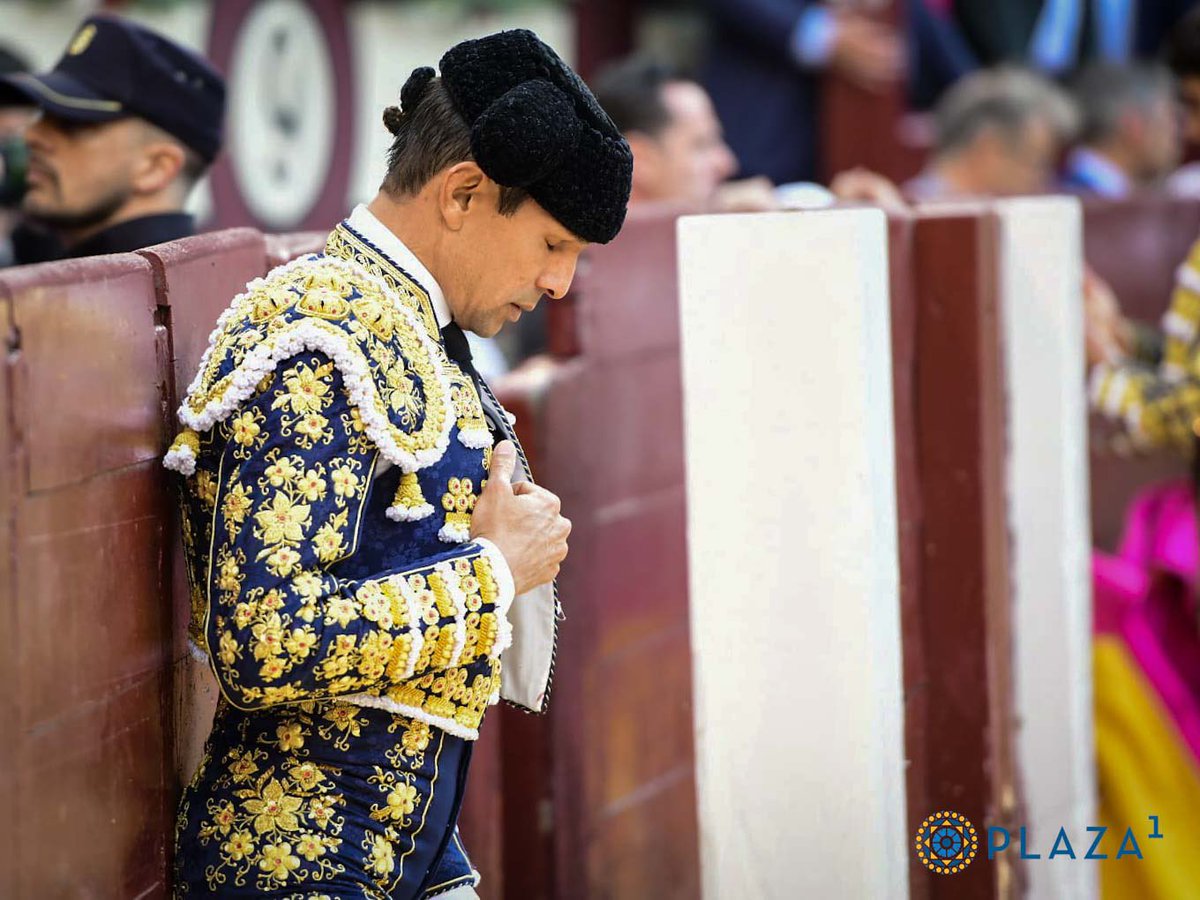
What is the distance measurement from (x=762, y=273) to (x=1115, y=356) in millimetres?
2566

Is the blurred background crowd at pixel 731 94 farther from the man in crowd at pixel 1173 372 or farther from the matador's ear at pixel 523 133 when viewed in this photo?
the matador's ear at pixel 523 133

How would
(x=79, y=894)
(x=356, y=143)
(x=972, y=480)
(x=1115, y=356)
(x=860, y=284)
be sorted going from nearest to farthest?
(x=79, y=894) < (x=860, y=284) < (x=972, y=480) < (x=1115, y=356) < (x=356, y=143)

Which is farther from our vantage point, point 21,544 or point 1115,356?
point 1115,356

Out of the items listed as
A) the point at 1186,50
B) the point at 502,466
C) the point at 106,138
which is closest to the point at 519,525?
the point at 502,466

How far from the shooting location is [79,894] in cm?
183

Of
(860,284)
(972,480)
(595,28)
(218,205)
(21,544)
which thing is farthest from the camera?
(595,28)

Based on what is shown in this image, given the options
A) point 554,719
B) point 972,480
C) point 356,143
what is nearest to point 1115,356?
point 972,480

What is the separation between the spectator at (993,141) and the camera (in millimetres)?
6254

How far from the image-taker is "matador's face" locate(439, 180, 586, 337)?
74.5 inches

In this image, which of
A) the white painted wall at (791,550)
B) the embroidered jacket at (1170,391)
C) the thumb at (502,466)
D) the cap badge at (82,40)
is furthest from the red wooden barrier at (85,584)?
the embroidered jacket at (1170,391)

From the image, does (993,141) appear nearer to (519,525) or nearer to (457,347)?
(457,347)

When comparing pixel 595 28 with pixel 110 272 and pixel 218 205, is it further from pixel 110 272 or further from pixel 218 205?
pixel 110 272

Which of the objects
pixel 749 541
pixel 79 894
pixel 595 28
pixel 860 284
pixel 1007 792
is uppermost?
pixel 595 28

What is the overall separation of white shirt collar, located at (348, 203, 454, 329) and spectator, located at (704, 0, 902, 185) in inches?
202
